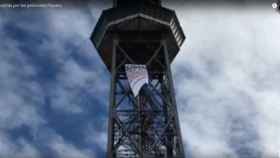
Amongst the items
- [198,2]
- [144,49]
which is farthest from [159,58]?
[198,2]

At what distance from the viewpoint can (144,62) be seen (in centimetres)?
5622

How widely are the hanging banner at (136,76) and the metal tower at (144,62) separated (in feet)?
4.42

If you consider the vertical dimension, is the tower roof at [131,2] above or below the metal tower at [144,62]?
above

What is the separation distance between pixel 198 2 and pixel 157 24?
25.7 meters

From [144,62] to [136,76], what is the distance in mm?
5032

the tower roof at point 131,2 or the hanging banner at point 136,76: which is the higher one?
the tower roof at point 131,2

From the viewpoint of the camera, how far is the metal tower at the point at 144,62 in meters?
48.7

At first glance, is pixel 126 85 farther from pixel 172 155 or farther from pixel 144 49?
pixel 172 155

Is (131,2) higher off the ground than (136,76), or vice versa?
(131,2)

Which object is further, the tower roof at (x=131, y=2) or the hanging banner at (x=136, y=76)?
the tower roof at (x=131, y=2)

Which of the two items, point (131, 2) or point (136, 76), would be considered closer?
point (136, 76)

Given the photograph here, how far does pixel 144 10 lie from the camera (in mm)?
54531

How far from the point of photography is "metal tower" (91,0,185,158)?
48656mm

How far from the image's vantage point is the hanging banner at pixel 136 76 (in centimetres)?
5091
